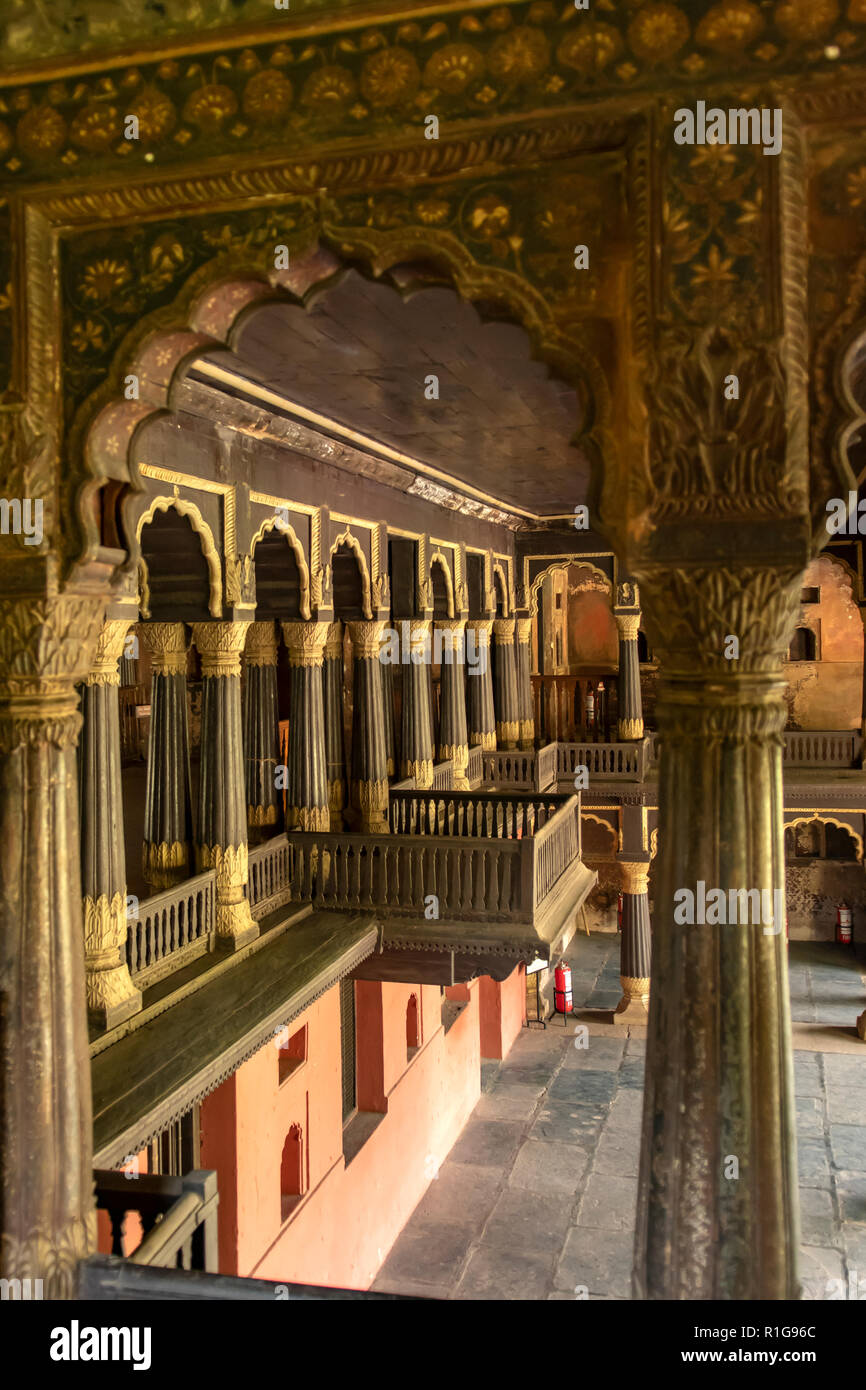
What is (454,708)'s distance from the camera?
14.6 metres

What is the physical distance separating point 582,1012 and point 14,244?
53.0 ft

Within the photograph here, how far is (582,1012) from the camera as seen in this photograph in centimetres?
1773

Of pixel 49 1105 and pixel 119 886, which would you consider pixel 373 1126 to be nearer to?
pixel 119 886

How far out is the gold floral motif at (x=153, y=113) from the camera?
11.5 feet

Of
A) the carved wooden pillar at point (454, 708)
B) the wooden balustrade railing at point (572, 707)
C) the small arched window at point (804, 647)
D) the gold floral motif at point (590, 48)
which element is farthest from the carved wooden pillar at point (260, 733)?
the small arched window at point (804, 647)

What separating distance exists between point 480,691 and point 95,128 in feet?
42.2

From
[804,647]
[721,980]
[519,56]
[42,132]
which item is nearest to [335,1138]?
[721,980]

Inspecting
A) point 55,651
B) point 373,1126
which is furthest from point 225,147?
point 373,1126

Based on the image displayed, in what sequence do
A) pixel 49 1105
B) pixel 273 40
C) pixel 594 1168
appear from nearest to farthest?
pixel 273 40, pixel 49 1105, pixel 594 1168

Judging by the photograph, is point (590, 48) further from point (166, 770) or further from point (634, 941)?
point (634, 941)

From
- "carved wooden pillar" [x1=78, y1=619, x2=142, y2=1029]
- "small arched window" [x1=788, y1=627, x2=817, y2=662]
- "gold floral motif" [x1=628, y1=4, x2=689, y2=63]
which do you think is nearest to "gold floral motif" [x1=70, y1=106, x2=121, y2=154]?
"gold floral motif" [x1=628, y1=4, x2=689, y2=63]

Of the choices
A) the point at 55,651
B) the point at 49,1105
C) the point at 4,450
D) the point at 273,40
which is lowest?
the point at 49,1105

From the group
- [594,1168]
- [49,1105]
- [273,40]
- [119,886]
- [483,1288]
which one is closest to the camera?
[273,40]

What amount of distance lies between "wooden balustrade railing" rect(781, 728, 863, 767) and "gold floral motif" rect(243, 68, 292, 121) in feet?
48.6
